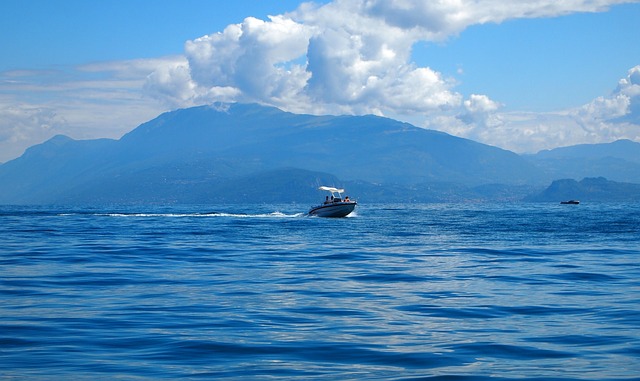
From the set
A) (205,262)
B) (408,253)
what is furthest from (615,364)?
(408,253)

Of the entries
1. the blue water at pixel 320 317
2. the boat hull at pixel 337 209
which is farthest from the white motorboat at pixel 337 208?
the blue water at pixel 320 317

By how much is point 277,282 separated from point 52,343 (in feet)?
52.3

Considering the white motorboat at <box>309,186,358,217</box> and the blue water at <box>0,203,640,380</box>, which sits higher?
the white motorboat at <box>309,186,358,217</box>

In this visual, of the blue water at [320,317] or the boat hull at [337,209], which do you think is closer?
the blue water at [320,317]

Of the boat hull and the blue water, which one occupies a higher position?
the boat hull

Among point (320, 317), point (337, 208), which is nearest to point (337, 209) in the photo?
point (337, 208)

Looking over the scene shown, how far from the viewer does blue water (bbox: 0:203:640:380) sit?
1800 cm

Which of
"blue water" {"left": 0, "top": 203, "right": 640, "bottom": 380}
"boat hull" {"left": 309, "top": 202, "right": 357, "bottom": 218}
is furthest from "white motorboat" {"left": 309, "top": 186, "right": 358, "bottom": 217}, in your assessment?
"blue water" {"left": 0, "top": 203, "right": 640, "bottom": 380}

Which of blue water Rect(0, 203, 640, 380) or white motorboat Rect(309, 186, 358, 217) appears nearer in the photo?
blue water Rect(0, 203, 640, 380)

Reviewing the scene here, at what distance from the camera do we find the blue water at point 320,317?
1800 cm

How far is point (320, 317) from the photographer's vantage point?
83.0 feet

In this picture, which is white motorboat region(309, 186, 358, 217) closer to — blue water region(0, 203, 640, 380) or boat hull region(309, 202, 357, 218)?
boat hull region(309, 202, 357, 218)

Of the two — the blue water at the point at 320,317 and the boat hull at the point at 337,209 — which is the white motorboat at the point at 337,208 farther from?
the blue water at the point at 320,317

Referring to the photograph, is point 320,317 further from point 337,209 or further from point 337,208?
point 337,209
